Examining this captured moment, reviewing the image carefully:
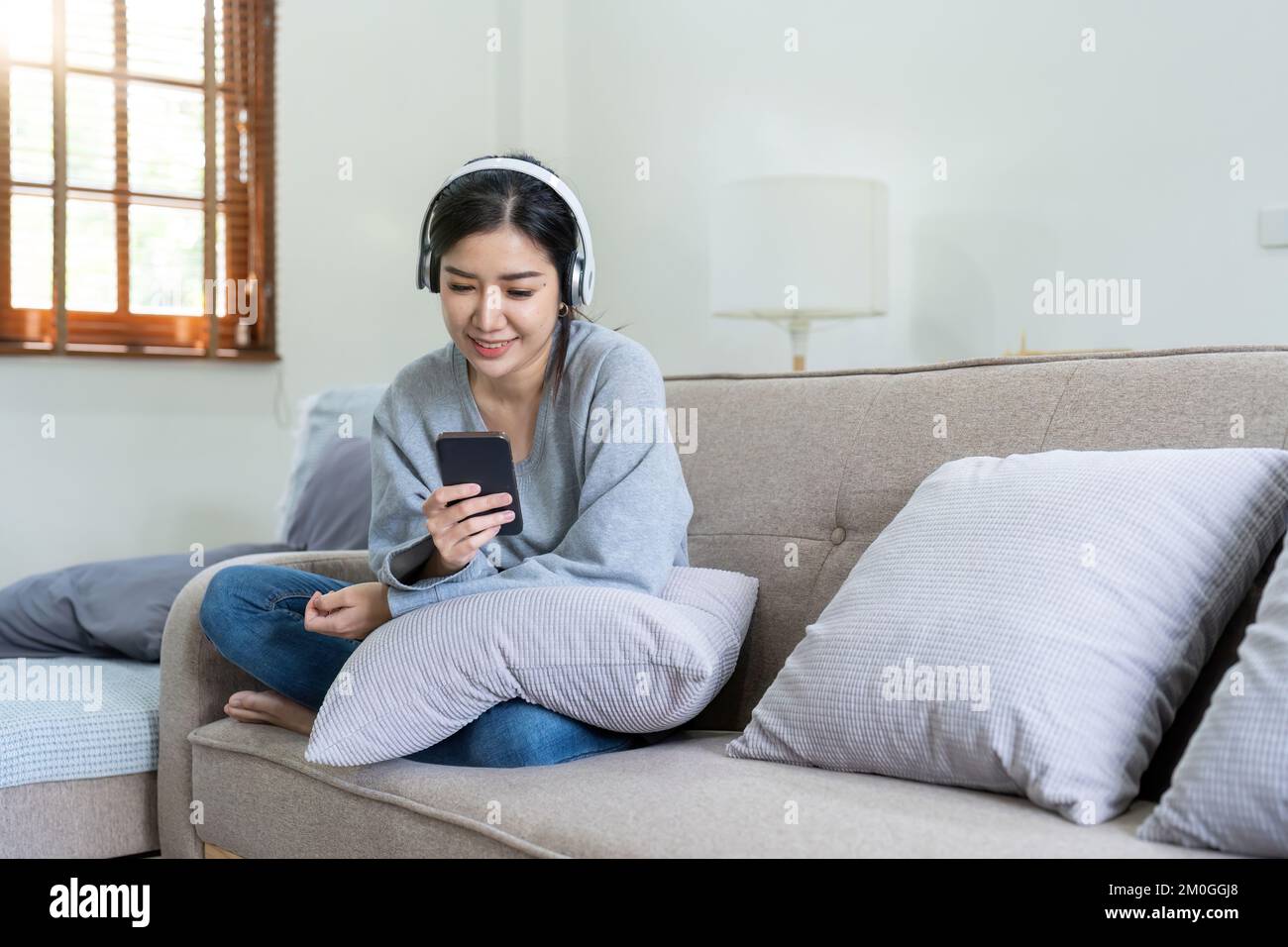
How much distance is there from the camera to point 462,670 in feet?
4.17

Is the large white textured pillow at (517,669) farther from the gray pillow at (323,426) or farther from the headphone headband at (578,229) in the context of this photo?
the gray pillow at (323,426)

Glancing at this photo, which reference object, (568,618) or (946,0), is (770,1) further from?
(568,618)

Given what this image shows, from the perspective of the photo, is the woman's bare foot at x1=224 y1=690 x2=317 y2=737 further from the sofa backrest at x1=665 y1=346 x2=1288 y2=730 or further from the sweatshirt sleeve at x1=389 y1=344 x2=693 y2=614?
the sofa backrest at x1=665 y1=346 x2=1288 y2=730

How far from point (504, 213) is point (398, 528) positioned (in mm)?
400

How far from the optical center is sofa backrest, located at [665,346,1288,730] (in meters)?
1.33

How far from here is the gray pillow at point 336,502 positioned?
2270 mm

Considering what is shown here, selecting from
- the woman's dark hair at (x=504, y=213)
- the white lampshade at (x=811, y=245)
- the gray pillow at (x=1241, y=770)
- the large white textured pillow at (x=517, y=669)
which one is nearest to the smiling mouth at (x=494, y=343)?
the woman's dark hair at (x=504, y=213)

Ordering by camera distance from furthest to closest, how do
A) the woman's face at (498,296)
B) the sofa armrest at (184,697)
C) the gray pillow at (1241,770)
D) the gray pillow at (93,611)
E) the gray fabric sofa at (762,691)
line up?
the gray pillow at (93,611)
the sofa armrest at (184,697)
the woman's face at (498,296)
the gray fabric sofa at (762,691)
the gray pillow at (1241,770)

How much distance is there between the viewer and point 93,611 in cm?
206

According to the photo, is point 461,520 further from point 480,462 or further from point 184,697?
point 184,697

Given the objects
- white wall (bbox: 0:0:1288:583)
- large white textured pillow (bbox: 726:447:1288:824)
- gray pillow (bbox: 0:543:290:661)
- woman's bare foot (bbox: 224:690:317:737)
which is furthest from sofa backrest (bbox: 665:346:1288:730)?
white wall (bbox: 0:0:1288:583)

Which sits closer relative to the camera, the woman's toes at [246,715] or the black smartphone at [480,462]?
the black smartphone at [480,462]

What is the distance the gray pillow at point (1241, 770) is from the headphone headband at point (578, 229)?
0.86 metres

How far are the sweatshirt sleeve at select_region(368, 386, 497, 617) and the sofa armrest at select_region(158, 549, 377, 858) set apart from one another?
26cm
